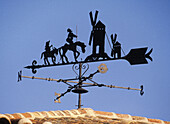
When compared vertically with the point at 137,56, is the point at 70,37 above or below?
above

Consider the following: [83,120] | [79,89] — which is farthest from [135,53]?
[83,120]

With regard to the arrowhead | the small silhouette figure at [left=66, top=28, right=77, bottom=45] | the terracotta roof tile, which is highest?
the small silhouette figure at [left=66, top=28, right=77, bottom=45]

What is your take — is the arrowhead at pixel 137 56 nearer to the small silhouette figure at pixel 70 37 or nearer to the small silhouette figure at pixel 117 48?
the small silhouette figure at pixel 117 48

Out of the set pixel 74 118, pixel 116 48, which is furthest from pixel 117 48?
pixel 74 118

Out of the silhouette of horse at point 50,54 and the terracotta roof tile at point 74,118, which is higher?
the silhouette of horse at point 50,54

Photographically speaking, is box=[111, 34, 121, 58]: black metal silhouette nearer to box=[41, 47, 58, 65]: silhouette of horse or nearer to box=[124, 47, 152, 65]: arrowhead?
box=[124, 47, 152, 65]: arrowhead

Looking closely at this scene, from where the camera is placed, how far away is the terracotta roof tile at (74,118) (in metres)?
4.16

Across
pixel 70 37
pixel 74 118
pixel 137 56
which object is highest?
pixel 70 37

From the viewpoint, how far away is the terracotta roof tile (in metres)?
4.16

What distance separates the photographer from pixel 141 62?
21.0 feet

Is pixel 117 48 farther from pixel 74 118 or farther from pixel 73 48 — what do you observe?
pixel 74 118

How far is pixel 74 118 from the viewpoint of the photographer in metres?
4.45

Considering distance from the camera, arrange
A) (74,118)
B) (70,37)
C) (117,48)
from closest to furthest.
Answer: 1. (74,118)
2. (117,48)
3. (70,37)

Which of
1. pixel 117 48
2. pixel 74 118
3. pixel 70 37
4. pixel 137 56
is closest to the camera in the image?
pixel 74 118
